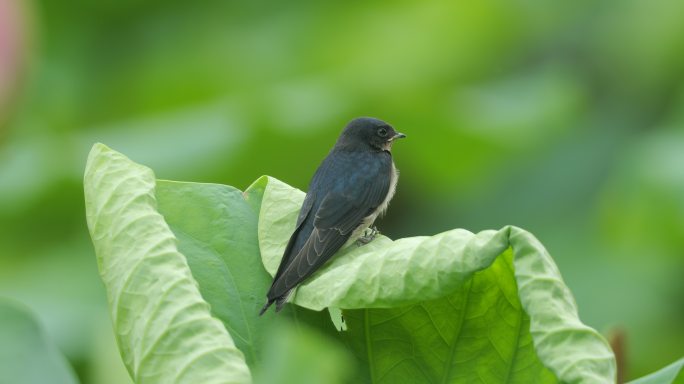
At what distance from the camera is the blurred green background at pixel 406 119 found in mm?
4484

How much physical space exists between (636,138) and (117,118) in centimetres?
230

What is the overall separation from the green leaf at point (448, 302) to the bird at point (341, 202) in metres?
0.04

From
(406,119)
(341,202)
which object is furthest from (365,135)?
(406,119)

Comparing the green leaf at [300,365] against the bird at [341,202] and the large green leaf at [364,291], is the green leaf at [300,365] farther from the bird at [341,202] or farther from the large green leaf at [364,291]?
the bird at [341,202]

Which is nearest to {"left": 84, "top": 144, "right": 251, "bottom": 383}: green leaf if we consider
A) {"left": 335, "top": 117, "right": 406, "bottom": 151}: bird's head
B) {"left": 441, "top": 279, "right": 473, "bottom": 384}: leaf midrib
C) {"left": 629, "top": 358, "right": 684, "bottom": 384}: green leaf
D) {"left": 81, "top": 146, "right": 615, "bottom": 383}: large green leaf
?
{"left": 81, "top": 146, "right": 615, "bottom": 383}: large green leaf

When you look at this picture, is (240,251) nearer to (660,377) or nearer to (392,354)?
(392,354)

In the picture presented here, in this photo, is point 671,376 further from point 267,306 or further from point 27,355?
point 27,355

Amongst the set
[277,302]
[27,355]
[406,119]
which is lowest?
[406,119]

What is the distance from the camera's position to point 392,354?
152 centimetres

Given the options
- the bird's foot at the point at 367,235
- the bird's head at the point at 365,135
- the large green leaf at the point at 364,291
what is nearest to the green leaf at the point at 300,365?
the large green leaf at the point at 364,291

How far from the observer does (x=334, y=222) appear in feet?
6.89

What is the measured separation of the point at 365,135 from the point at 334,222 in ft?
1.68

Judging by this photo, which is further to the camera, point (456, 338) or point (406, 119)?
point (406, 119)

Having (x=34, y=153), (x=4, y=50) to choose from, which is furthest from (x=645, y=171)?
(x=4, y=50)
